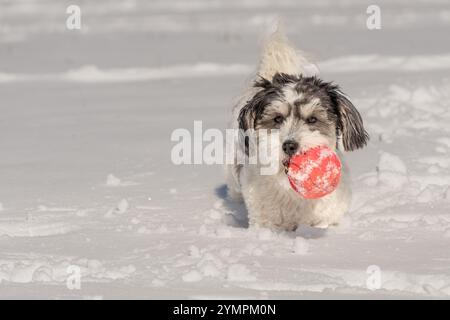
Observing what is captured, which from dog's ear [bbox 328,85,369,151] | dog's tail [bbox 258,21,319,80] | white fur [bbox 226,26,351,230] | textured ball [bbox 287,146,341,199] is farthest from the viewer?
dog's tail [bbox 258,21,319,80]

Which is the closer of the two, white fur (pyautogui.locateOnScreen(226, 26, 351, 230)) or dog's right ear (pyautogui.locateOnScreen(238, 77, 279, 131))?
dog's right ear (pyautogui.locateOnScreen(238, 77, 279, 131))

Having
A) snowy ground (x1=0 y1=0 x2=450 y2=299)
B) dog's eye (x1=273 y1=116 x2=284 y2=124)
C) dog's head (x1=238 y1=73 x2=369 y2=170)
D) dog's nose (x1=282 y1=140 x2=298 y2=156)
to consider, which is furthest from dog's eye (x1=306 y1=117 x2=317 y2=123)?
snowy ground (x1=0 y1=0 x2=450 y2=299)

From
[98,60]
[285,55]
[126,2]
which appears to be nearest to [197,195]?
[285,55]

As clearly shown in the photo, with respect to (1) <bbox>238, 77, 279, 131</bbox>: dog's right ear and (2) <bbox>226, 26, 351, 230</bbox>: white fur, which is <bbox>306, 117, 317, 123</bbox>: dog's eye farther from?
(2) <bbox>226, 26, 351, 230</bbox>: white fur

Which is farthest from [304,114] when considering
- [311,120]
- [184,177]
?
[184,177]

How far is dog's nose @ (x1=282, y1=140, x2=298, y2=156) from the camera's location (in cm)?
512

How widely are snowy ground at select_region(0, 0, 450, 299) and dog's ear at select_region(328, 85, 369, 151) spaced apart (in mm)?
497

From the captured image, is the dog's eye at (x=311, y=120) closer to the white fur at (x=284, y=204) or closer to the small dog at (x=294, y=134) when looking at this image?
the small dog at (x=294, y=134)

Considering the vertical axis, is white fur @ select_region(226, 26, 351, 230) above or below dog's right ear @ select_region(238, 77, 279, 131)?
below

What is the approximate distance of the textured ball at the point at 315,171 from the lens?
16.8 feet

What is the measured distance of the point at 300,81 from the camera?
5.55m

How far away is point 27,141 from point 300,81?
3.79 metres
